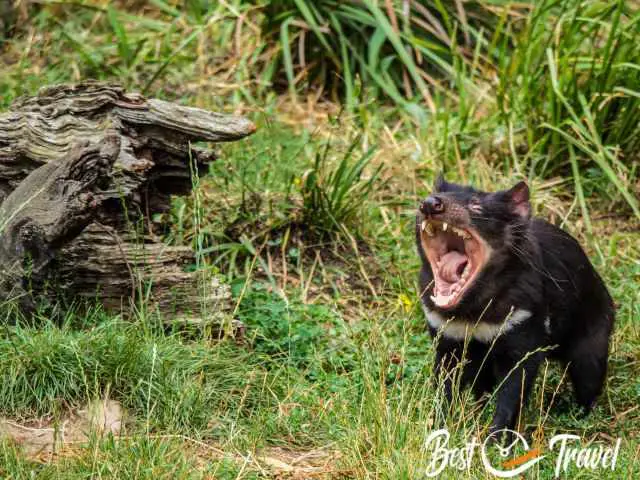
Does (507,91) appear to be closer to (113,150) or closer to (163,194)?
(163,194)

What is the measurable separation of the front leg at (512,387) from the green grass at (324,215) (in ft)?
0.34

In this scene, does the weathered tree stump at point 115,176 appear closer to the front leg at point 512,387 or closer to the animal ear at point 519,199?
the animal ear at point 519,199

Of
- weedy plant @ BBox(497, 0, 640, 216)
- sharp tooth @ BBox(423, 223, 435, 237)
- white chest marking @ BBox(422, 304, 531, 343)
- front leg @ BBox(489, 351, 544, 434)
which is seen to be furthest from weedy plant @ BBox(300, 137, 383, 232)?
front leg @ BBox(489, 351, 544, 434)

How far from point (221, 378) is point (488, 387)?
3.46 feet

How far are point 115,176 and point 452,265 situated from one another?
1.33 meters

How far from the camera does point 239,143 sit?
229 inches

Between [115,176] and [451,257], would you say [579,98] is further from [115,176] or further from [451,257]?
[115,176]

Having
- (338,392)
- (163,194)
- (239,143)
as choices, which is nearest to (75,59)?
(239,143)

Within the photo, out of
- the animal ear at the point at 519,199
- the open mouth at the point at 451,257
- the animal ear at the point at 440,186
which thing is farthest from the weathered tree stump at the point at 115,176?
the animal ear at the point at 519,199

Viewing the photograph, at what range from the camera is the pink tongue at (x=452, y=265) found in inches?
154

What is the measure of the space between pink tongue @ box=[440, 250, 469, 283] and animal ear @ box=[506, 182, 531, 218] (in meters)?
0.25

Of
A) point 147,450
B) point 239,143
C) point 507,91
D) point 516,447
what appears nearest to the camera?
point 147,450

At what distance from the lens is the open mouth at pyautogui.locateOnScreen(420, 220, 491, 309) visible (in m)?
3.85

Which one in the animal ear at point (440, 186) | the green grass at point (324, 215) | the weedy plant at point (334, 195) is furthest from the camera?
the weedy plant at point (334, 195)
